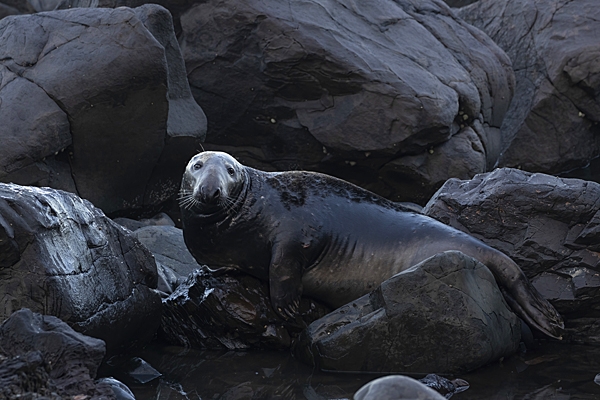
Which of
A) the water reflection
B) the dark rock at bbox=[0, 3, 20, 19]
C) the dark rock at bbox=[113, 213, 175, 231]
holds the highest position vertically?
the water reflection

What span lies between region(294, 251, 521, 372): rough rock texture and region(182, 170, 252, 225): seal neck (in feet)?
4.25

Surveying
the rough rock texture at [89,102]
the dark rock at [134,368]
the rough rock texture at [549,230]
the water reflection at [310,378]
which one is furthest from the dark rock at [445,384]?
the rough rock texture at [89,102]

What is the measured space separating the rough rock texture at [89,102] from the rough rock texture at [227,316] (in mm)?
3305

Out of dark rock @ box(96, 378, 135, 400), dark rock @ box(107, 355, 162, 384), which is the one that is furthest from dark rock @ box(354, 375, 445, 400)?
dark rock @ box(107, 355, 162, 384)

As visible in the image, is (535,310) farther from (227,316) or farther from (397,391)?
(397,391)

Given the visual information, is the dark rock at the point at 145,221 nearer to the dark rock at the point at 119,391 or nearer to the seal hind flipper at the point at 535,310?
the seal hind flipper at the point at 535,310

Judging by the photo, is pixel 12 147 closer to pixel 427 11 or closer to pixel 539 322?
pixel 539 322

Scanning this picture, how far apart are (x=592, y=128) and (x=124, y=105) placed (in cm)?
749

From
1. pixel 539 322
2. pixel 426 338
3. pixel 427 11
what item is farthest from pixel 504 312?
pixel 427 11

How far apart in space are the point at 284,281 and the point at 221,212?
71cm

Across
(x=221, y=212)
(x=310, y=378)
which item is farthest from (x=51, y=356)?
(x=221, y=212)

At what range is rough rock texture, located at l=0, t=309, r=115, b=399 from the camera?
3.67 metres

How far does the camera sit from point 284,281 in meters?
6.07

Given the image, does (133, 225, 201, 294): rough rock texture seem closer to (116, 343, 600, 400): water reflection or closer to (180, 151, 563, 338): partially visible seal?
(180, 151, 563, 338): partially visible seal
